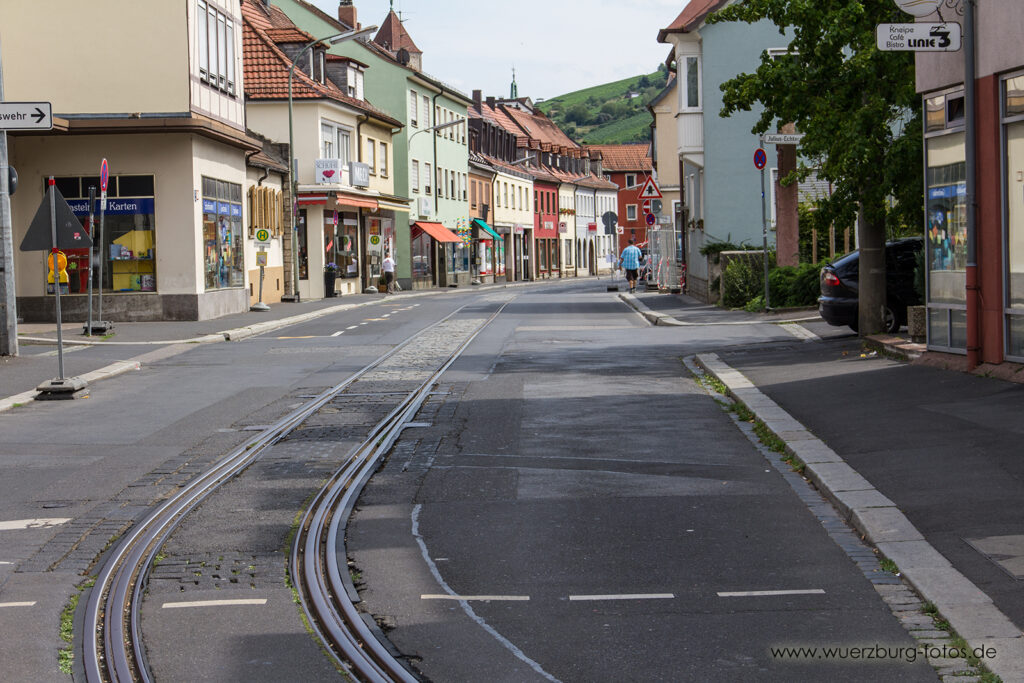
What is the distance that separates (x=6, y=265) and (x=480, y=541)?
47.7ft

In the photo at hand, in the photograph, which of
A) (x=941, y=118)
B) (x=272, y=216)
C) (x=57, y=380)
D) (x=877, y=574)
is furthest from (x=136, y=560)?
(x=272, y=216)

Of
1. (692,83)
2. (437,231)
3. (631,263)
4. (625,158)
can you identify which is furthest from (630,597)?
(625,158)

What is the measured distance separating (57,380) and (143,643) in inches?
428

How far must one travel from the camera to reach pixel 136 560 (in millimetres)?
6965

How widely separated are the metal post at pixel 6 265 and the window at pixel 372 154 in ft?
122

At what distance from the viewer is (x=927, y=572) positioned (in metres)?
6.22

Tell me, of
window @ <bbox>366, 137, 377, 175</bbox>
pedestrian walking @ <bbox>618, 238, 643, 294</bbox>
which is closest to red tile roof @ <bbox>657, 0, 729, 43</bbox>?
pedestrian walking @ <bbox>618, 238, 643, 294</bbox>

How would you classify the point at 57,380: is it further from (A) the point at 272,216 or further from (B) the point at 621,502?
(A) the point at 272,216

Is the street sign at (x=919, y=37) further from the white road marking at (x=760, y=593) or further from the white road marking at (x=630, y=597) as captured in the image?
the white road marking at (x=630, y=597)

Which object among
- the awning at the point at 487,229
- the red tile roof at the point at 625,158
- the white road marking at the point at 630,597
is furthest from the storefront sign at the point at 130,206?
the red tile roof at the point at 625,158

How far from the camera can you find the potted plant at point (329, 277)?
4853 centimetres

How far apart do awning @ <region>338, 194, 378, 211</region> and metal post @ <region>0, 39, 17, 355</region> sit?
29.9 metres

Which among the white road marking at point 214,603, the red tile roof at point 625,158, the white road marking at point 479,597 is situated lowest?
the white road marking at point 479,597

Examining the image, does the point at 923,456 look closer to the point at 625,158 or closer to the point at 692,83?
the point at 692,83
